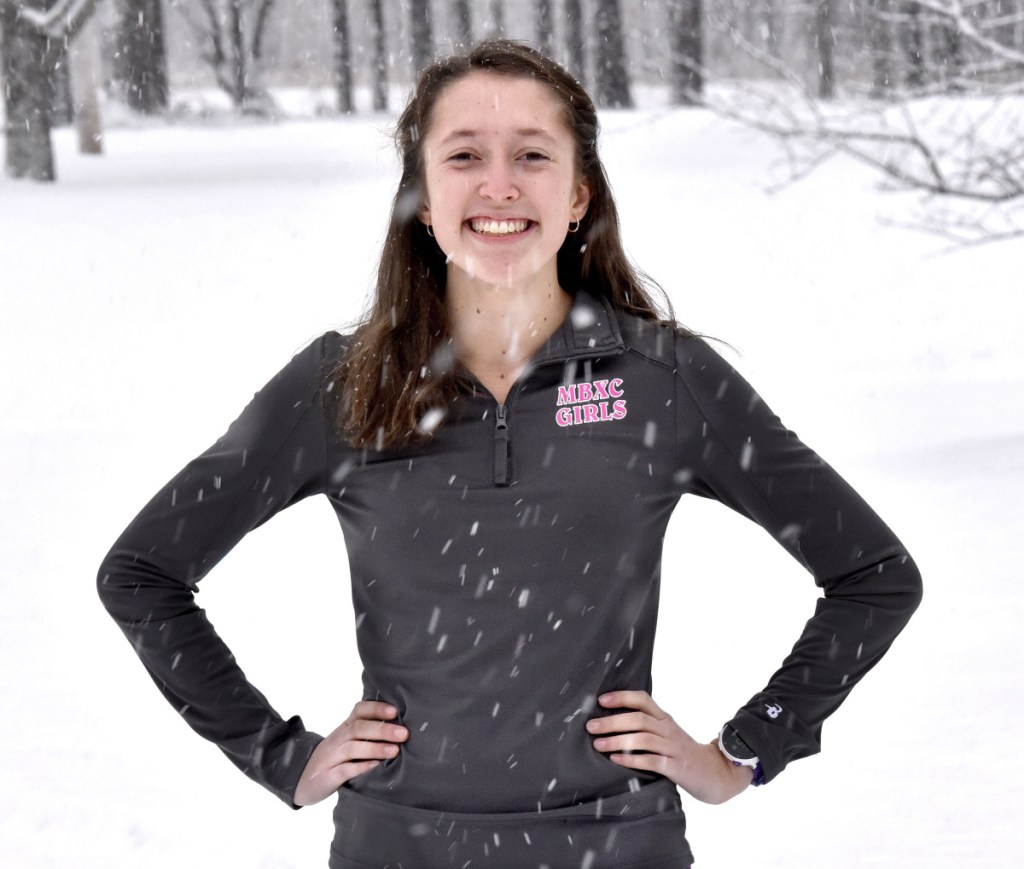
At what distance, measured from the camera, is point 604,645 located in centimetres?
232

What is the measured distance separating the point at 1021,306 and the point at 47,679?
438 inches

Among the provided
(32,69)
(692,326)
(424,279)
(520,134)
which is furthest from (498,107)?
(32,69)

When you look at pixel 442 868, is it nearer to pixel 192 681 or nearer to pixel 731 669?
pixel 192 681

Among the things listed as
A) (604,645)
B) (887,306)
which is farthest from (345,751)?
(887,306)

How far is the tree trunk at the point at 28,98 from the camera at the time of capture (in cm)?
1850

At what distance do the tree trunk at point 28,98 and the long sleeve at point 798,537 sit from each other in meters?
17.4

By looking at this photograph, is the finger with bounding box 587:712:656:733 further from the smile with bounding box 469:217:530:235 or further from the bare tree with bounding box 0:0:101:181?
the bare tree with bounding box 0:0:101:181

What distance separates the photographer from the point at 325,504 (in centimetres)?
898

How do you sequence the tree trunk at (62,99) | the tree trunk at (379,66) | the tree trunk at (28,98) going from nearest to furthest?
1. the tree trunk at (28,98)
2. the tree trunk at (62,99)
3. the tree trunk at (379,66)

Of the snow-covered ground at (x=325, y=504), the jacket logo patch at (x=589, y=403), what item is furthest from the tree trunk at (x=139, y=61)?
the jacket logo patch at (x=589, y=403)

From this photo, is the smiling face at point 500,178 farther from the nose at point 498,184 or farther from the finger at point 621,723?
the finger at point 621,723

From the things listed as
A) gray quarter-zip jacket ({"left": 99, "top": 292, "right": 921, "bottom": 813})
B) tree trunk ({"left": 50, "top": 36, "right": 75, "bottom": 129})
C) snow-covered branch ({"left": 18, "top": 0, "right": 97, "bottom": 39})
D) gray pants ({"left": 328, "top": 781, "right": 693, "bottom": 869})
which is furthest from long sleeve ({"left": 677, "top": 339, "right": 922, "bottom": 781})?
tree trunk ({"left": 50, "top": 36, "right": 75, "bottom": 129})

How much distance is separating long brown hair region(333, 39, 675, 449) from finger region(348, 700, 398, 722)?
390 mm

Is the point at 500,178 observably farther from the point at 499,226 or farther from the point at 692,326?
the point at 692,326
